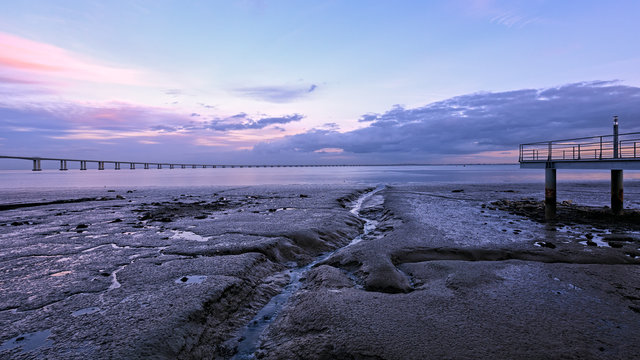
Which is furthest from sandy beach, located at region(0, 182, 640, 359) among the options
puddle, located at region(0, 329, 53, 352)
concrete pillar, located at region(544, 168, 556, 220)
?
concrete pillar, located at region(544, 168, 556, 220)

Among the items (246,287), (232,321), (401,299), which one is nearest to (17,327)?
(232,321)

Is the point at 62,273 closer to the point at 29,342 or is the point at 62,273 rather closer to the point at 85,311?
the point at 85,311

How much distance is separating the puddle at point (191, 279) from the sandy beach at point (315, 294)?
31 mm

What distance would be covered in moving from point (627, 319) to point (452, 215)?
1467 centimetres

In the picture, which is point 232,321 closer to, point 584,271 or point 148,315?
point 148,315

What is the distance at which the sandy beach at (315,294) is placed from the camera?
524cm

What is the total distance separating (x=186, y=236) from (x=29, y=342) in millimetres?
8667

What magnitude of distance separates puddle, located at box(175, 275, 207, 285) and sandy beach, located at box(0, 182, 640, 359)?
3cm

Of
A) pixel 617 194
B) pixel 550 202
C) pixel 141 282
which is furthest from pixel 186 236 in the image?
pixel 617 194

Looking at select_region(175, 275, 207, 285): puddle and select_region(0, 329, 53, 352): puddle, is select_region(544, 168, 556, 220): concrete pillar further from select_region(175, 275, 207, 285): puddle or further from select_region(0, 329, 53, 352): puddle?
select_region(0, 329, 53, 352): puddle

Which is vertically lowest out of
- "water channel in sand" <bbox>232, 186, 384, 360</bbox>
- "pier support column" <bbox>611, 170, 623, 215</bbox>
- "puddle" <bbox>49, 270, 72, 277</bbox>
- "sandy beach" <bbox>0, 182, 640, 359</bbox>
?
"water channel in sand" <bbox>232, 186, 384, 360</bbox>

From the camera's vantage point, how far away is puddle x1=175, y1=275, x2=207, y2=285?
314 inches

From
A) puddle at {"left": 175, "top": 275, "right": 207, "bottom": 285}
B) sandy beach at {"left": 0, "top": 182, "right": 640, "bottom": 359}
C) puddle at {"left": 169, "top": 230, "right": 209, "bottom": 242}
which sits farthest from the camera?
puddle at {"left": 169, "top": 230, "right": 209, "bottom": 242}

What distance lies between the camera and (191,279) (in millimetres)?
8203
